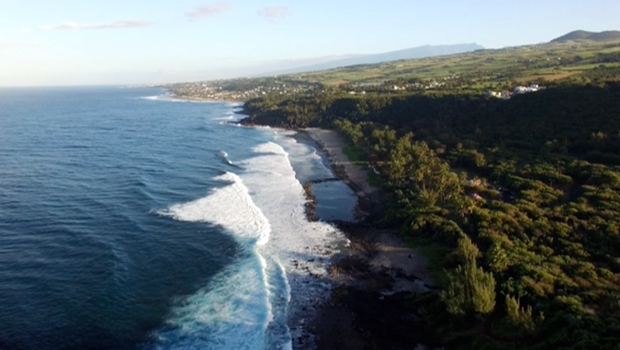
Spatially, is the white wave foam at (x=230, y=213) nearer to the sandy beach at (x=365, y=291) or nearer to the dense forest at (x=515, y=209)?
the sandy beach at (x=365, y=291)

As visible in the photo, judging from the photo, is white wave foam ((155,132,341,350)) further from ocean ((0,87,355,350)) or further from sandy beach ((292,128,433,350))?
sandy beach ((292,128,433,350))

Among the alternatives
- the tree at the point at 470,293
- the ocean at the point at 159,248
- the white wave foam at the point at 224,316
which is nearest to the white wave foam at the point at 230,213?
the ocean at the point at 159,248

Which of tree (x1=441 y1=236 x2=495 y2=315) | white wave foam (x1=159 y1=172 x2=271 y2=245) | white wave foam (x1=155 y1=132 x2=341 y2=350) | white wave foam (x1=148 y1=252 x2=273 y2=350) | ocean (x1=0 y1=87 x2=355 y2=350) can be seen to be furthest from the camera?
white wave foam (x1=159 y1=172 x2=271 y2=245)

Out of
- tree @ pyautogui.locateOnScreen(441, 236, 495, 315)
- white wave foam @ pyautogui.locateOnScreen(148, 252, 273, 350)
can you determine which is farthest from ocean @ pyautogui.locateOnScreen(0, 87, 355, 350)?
tree @ pyautogui.locateOnScreen(441, 236, 495, 315)

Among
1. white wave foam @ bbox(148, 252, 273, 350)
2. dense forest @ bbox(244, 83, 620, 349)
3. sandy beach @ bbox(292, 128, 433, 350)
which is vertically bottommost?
sandy beach @ bbox(292, 128, 433, 350)

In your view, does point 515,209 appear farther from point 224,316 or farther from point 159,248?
point 159,248

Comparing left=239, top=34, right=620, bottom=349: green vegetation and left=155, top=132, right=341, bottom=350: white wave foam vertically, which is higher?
left=239, top=34, right=620, bottom=349: green vegetation
